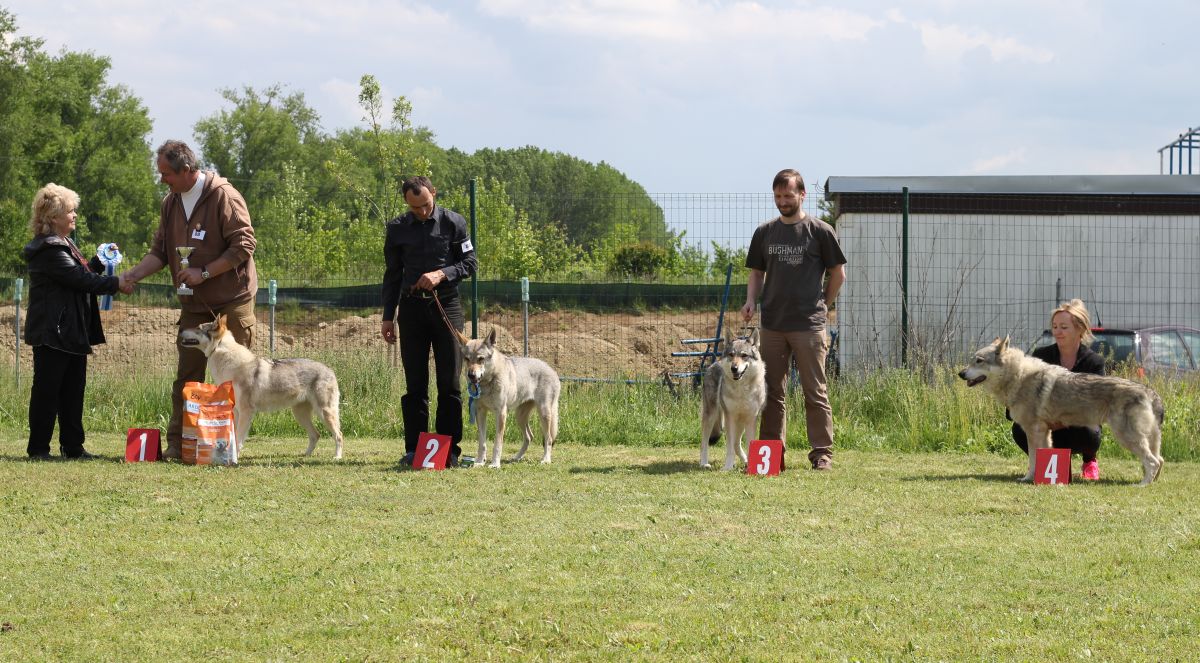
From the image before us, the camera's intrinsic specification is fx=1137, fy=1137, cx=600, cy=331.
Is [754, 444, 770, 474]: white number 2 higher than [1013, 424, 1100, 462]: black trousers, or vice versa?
[1013, 424, 1100, 462]: black trousers

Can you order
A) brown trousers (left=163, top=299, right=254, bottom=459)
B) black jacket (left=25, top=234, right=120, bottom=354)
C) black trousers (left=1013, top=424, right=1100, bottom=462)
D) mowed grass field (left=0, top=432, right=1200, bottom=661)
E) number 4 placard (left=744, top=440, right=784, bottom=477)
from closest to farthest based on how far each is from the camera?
mowed grass field (left=0, top=432, right=1200, bottom=661) < number 4 placard (left=744, top=440, right=784, bottom=477) < black trousers (left=1013, top=424, right=1100, bottom=462) < black jacket (left=25, top=234, right=120, bottom=354) < brown trousers (left=163, top=299, right=254, bottom=459)

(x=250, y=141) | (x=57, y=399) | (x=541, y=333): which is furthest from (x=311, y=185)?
(x=57, y=399)

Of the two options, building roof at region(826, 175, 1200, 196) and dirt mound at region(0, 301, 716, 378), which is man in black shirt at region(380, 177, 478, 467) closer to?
building roof at region(826, 175, 1200, 196)

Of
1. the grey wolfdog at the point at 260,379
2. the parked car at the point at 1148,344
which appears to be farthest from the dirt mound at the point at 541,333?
the grey wolfdog at the point at 260,379

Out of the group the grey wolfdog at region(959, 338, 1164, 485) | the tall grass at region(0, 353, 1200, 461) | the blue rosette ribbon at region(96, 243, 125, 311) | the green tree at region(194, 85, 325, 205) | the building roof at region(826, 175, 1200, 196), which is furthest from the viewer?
the green tree at region(194, 85, 325, 205)

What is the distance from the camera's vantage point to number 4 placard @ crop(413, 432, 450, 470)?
7734 millimetres

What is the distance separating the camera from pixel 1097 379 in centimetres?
732

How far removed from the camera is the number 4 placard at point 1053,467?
7.20 meters

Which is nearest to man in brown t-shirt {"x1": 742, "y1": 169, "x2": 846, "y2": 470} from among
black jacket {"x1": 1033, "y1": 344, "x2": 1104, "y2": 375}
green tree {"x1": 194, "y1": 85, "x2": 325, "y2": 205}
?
black jacket {"x1": 1033, "y1": 344, "x2": 1104, "y2": 375}

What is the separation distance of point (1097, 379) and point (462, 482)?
4.11 m

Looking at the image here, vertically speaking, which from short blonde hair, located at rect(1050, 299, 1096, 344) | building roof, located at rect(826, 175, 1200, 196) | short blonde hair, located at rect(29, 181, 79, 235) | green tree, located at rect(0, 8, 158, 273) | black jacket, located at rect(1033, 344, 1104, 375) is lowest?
black jacket, located at rect(1033, 344, 1104, 375)

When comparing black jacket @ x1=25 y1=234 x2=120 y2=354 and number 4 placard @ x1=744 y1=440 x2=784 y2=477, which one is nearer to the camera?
number 4 placard @ x1=744 y1=440 x2=784 y2=477

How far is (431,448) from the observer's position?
775 centimetres

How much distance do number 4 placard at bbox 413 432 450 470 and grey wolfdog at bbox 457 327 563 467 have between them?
11.6 inches
